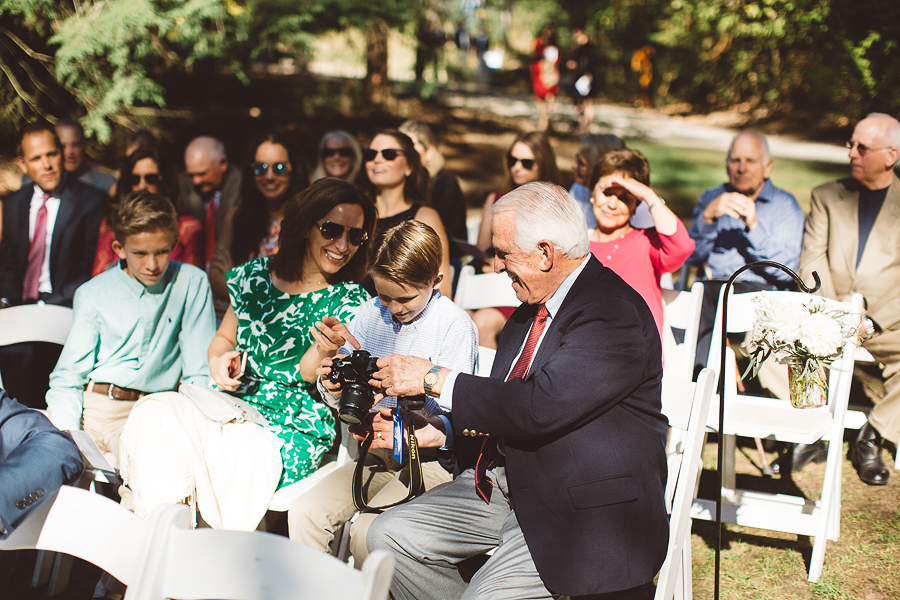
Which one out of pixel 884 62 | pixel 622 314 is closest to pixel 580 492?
pixel 622 314

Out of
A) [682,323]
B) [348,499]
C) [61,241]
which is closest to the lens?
[348,499]

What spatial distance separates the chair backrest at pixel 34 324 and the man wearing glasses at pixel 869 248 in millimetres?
4259

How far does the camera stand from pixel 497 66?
87.2ft

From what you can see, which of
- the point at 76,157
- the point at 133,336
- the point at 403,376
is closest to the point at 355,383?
the point at 403,376

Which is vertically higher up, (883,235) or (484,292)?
(883,235)

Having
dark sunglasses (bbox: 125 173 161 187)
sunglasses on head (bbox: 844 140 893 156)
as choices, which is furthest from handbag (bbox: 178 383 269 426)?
sunglasses on head (bbox: 844 140 893 156)

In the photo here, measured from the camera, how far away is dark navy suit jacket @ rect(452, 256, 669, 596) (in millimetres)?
2168

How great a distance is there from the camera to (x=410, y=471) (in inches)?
102

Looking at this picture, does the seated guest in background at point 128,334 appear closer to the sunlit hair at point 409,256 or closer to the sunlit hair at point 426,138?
the sunlit hair at point 409,256

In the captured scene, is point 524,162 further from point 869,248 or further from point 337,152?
point 869,248

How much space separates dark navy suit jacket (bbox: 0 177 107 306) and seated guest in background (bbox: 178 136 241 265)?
27.6 inches

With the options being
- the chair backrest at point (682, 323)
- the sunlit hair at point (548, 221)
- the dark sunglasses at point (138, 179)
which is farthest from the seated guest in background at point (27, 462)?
the chair backrest at point (682, 323)

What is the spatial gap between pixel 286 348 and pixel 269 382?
0.60ft

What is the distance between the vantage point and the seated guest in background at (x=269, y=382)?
109 inches
